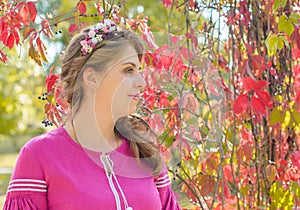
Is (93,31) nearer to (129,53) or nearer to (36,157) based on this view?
(129,53)

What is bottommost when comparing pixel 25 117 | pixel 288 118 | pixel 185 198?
pixel 25 117

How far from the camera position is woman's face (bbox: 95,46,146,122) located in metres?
1.57

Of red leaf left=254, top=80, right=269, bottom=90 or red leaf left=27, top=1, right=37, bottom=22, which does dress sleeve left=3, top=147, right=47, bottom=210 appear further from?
red leaf left=254, top=80, right=269, bottom=90

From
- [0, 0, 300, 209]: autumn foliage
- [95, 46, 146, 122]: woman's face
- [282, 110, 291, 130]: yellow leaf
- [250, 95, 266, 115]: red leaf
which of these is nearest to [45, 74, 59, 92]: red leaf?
[0, 0, 300, 209]: autumn foliage

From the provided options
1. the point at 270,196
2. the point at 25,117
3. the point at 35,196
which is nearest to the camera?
the point at 35,196

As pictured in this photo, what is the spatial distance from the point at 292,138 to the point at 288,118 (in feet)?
0.87

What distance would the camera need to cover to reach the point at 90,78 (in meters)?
1.60

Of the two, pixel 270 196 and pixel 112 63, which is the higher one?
pixel 112 63

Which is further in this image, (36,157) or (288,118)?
(288,118)

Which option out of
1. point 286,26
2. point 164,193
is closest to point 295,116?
point 286,26

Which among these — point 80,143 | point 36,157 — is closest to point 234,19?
point 80,143

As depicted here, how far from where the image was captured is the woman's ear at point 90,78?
1.60 meters

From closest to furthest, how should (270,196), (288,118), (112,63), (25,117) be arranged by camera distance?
1. (112,63)
2. (288,118)
3. (270,196)
4. (25,117)

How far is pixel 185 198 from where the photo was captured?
7.70ft
